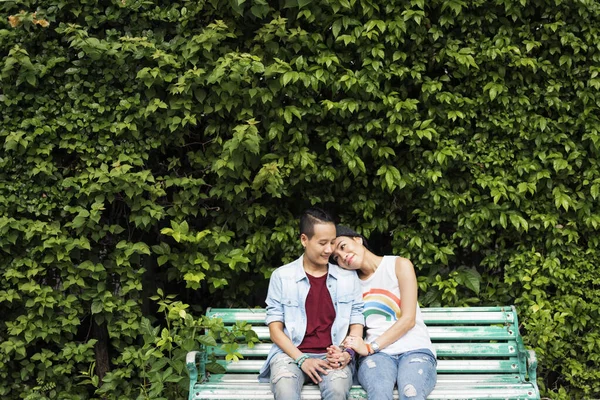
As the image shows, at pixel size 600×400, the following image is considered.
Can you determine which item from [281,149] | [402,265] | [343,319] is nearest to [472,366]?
[402,265]

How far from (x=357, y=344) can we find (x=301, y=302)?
0.41 m

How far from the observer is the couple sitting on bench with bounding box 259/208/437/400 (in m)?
3.98

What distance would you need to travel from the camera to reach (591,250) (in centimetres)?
498

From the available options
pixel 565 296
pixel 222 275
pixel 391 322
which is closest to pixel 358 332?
pixel 391 322

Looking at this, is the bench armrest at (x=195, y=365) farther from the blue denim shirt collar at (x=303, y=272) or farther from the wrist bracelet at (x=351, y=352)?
the wrist bracelet at (x=351, y=352)

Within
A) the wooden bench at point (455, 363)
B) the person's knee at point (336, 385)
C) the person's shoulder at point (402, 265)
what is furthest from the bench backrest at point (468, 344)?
the person's knee at point (336, 385)

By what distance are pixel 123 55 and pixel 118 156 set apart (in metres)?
0.67

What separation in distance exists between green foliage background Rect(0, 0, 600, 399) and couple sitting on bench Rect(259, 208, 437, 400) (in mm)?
728

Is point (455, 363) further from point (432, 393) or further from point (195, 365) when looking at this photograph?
point (195, 365)

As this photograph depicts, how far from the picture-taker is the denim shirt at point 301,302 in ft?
13.8

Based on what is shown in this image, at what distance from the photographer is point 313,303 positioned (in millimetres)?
4254

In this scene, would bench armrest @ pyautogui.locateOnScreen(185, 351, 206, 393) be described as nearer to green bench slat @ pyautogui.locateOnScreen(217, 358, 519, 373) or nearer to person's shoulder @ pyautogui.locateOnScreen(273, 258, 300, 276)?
green bench slat @ pyautogui.locateOnScreen(217, 358, 519, 373)

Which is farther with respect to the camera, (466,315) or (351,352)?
(466,315)

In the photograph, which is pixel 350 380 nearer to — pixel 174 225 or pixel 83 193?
pixel 174 225
